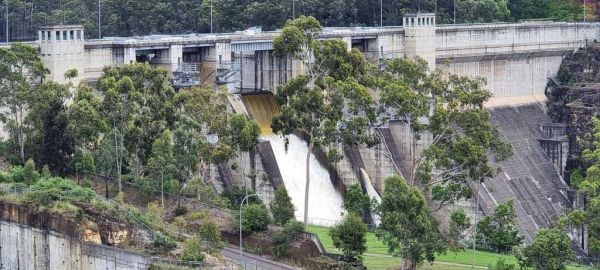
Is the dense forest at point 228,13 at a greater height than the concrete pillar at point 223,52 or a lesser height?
greater

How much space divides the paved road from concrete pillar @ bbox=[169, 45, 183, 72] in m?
17.4

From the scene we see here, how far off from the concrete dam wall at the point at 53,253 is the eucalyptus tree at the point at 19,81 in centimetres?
793

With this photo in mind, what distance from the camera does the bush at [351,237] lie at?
2247 inches

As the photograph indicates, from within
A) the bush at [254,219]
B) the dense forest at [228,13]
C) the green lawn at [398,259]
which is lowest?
the green lawn at [398,259]

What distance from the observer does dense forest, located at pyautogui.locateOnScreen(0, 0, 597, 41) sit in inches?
4368

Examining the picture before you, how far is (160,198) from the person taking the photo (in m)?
64.2

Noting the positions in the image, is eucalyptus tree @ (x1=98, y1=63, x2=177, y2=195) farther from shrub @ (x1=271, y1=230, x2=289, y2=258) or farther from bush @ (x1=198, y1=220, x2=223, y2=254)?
bush @ (x1=198, y1=220, x2=223, y2=254)

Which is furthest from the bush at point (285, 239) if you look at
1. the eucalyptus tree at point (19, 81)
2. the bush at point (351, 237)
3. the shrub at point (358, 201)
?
the shrub at point (358, 201)

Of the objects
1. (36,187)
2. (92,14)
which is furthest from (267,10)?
(36,187)

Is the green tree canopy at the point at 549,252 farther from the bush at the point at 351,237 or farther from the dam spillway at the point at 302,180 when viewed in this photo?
the dam spillway at the point at 302,180

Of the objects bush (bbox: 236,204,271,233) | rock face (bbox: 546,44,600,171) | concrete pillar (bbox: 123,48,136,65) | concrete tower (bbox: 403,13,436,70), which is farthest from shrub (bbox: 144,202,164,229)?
rock face (bbox: 546,44,600,171)

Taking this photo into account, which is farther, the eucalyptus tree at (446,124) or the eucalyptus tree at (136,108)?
the eucalyptus tree at (446,124)

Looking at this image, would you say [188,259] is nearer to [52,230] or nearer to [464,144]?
[52,230]

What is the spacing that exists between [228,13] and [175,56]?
130ft
